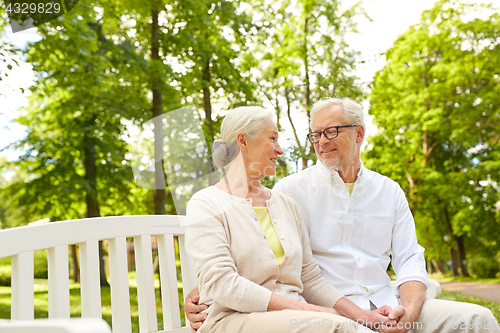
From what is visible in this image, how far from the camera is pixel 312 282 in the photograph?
6.61 feet

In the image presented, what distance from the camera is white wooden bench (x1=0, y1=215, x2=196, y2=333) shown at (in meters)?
1.61

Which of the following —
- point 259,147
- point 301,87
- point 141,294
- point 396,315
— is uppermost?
point 301,87

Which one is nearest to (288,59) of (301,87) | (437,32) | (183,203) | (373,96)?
(301,87)

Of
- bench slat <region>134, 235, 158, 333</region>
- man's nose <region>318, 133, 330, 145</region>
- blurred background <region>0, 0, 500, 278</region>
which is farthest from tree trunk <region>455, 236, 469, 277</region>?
bench slat <region>134, 235, 158, 333</region>

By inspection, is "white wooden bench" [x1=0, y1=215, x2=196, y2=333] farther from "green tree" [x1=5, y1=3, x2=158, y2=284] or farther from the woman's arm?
"green tree" [x1=5, y1=3, x2=158, y2=284]

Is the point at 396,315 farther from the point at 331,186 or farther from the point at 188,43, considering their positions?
the point at 188,43

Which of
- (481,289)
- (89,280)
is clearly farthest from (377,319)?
(481,289)

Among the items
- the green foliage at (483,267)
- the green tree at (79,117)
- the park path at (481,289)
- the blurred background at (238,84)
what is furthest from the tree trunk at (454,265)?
the green tree at (79,117)

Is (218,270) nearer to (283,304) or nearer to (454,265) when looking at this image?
(283,304)

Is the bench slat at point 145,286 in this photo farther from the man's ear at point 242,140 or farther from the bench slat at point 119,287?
the man's ear at point 242,140

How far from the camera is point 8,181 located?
9828 mm

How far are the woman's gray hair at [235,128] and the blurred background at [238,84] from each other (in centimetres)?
128

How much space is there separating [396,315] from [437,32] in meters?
13.1

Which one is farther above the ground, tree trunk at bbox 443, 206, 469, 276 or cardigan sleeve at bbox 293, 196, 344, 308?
cardigan sleeve at bbox 293, 196, 344, 308
